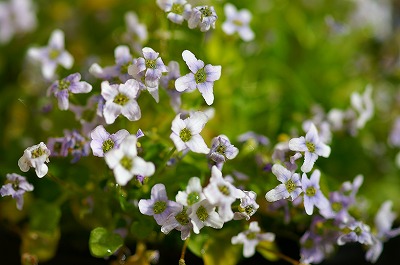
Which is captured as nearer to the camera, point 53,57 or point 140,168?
point 140,168

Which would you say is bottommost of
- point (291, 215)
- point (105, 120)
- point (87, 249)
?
point (87, 249)

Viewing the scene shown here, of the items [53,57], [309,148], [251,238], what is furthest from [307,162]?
[53,57]

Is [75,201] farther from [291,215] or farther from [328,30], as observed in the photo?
[328,30]

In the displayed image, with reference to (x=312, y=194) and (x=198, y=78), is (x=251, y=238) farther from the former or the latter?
(x=198, y=78)

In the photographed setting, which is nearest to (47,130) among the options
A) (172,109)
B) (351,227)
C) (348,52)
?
(172,109)

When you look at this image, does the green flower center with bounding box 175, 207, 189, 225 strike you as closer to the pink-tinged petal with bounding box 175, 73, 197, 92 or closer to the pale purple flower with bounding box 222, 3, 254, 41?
the pink-tinged petal with bounding box 175, 73, 197, 92

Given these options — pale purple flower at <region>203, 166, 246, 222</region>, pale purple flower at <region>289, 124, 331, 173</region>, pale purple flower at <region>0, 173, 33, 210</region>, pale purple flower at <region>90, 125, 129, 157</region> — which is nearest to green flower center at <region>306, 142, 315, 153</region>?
pale purple flower at <region>289, 124, 331, 173</region>
